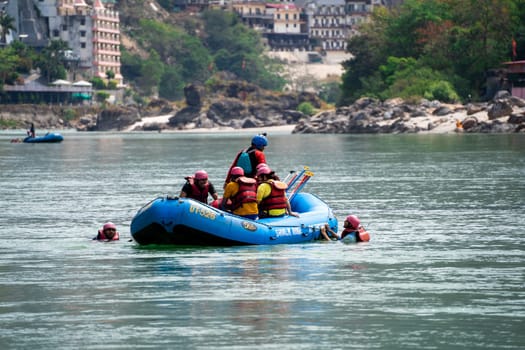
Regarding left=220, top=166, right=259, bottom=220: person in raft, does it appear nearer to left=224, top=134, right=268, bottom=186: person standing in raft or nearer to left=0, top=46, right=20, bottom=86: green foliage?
left=224, top=134, right=268, bottom=186: person standing in raft

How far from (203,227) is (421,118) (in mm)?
100959

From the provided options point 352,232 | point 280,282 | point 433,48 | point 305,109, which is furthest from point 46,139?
point 280,282

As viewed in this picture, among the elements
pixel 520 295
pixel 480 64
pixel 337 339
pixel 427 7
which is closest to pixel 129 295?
pixel 337 339

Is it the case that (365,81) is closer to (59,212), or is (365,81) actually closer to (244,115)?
(244,115)

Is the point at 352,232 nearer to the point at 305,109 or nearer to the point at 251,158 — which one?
the point at 251,158

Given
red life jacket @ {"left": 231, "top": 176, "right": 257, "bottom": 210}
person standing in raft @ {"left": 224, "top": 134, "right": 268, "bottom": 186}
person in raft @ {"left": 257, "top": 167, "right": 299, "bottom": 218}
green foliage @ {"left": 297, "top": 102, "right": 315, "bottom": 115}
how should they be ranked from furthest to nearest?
1. green foliage @ {"left": 297, "top": 102, "right": 315, "bottom": 115}
2. person standing in raft @ {"left": 224, "top": 134, "right": 268, "bottom": 186}
3. person in raft @ {"left": 257, "top": 167, "right": 299, "bottom": 218}
4. red life jacket @ {"left": 231, "top": 176, "right": 257, "bottom": 210}

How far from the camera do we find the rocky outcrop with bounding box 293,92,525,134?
115 metres

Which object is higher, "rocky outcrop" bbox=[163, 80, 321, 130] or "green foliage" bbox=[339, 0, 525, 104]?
"green foliage" bbox=[339, 0, 525, 104]

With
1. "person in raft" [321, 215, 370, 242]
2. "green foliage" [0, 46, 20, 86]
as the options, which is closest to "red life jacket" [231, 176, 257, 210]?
"person in raft" [321, 215, 370, 242]

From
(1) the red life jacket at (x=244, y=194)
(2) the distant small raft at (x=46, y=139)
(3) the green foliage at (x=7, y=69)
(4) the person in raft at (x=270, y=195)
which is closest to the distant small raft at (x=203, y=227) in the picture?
(4) the person in raft at (x=270, y=195)

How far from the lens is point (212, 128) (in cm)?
18575

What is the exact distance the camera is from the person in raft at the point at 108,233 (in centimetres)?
3045

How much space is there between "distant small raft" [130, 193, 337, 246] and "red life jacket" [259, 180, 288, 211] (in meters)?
0.29

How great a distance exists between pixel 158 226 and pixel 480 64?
111m
